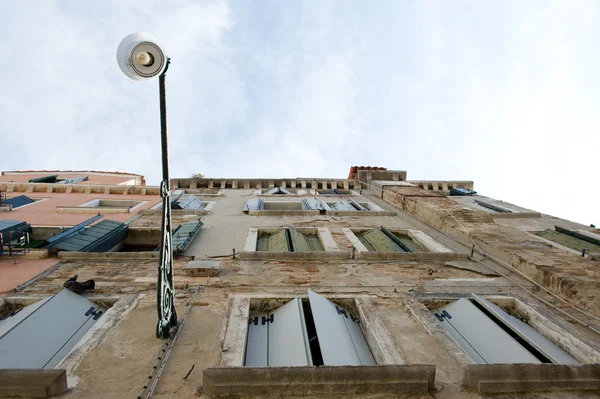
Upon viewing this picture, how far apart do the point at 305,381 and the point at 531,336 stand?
4.08m

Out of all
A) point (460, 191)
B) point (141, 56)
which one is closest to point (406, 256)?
point (141, 56)

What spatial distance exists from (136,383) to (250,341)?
1.71 m

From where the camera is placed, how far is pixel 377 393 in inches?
156

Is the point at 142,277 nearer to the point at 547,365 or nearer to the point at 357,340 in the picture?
the point at 357,340

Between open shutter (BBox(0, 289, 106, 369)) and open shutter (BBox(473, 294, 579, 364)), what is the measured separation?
23.0 ft

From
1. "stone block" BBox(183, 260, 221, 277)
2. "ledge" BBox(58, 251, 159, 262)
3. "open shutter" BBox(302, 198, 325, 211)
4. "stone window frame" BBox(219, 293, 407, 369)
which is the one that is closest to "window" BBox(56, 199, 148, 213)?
"ledge" BBox(58, 251, 159, 262)

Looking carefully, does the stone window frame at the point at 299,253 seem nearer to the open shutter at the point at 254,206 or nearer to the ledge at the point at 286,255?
the ledge at the point at 286,255

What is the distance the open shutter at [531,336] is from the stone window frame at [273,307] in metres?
2.10

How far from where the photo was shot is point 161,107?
4.47 metres

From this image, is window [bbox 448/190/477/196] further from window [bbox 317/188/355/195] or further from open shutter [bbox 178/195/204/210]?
open shutter [bbox 178/195/204/210]

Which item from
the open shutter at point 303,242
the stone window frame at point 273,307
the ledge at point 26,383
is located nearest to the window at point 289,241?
the open shutter at point 303,242

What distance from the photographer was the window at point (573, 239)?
1191 cm

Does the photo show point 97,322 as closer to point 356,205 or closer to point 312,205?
point 312,205

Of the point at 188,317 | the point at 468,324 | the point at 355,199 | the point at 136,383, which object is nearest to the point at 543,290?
the point at 468,324
